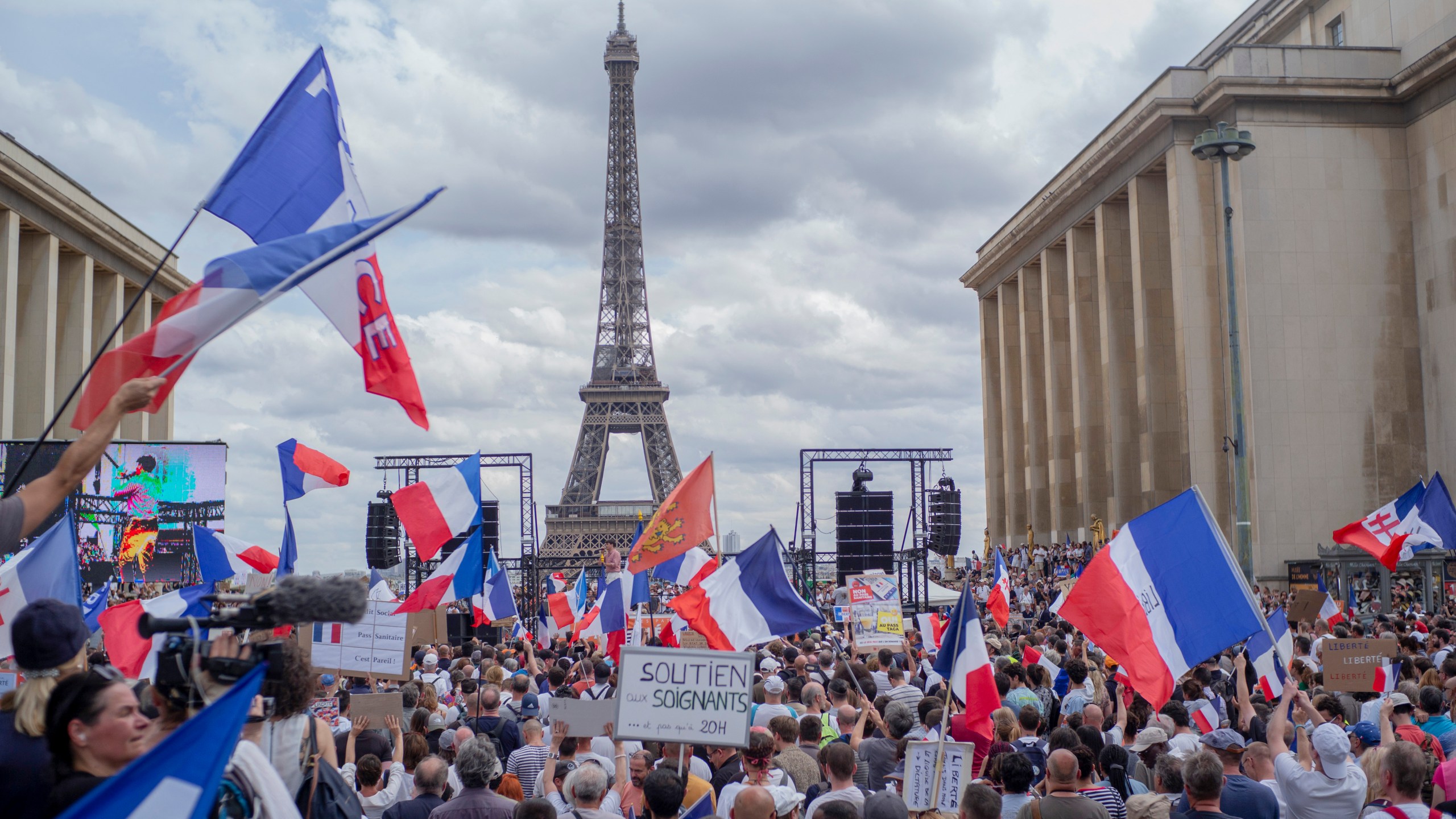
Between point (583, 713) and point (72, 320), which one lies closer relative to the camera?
point (583, 713)

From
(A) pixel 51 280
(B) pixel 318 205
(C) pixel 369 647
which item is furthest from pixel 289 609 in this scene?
(A) pixel 51 280

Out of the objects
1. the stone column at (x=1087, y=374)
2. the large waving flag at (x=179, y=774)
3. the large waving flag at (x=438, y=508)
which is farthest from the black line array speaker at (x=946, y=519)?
the large waving flag at (x=179, y=774)

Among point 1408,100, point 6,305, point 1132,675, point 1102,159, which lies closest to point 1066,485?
point 1102,159

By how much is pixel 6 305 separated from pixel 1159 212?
3577 cm

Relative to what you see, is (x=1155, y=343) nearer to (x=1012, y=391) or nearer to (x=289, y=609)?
(x=1012, y=391)

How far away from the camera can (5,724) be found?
12.1 ft

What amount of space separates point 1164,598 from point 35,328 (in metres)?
43.4

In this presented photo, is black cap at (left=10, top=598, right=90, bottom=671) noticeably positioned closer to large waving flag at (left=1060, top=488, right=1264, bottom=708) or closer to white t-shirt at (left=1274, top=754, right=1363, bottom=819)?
white t-shirt at (left=1274, top=754, right=1363, bottom=819)

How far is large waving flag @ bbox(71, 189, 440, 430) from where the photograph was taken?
4949 mm

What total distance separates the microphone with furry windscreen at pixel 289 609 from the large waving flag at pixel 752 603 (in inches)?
330

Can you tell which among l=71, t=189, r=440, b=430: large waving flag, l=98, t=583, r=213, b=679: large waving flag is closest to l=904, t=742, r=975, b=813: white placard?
l=71, t=189, r=440, b=430: large waving flag

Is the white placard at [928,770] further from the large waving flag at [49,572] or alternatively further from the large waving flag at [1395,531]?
the large waving flag at [1395,531]

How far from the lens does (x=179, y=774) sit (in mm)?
2758

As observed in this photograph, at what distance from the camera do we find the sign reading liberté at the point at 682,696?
6.47 m
